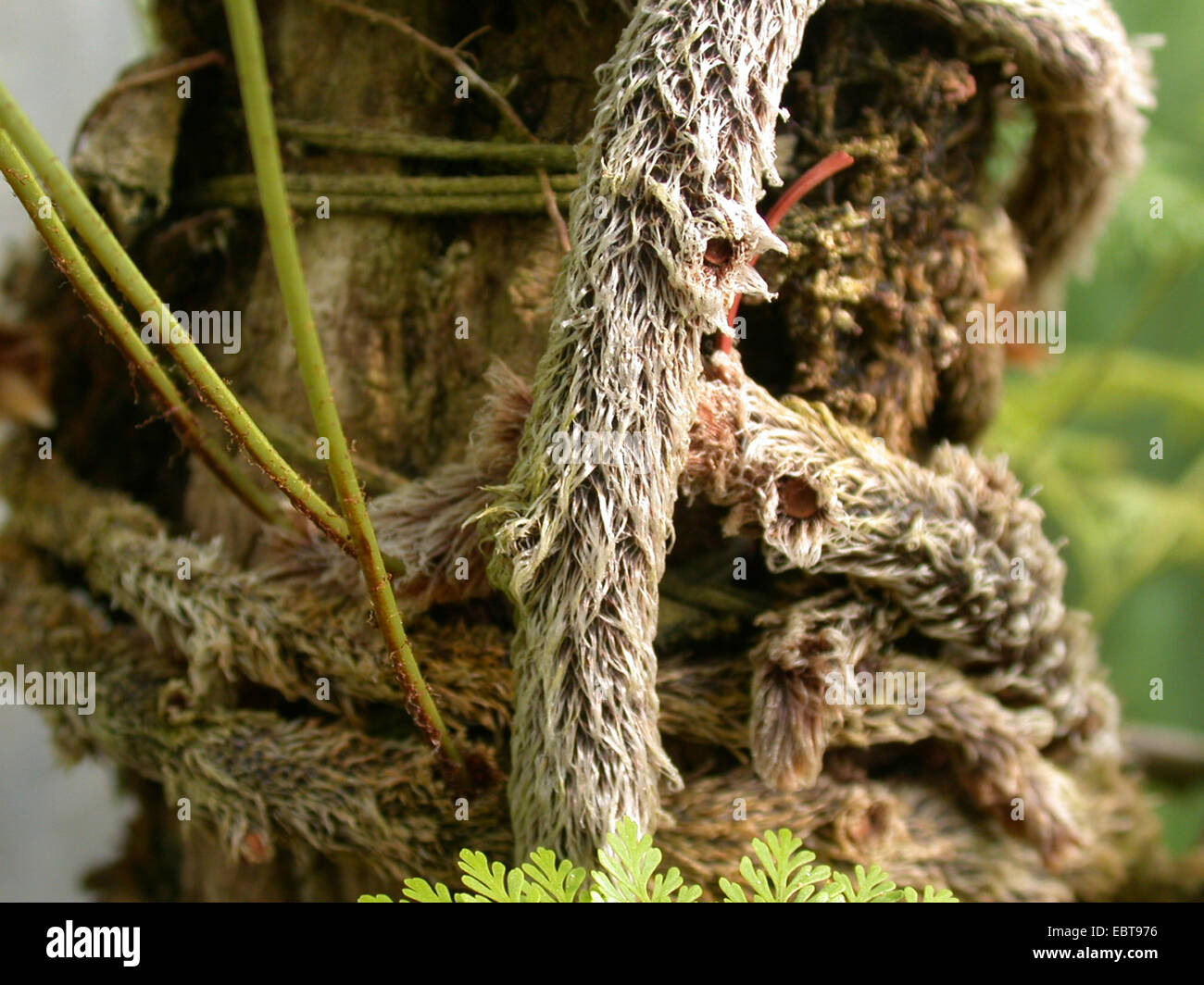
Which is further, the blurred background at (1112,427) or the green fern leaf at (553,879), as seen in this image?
the blurred background at (1112,427)

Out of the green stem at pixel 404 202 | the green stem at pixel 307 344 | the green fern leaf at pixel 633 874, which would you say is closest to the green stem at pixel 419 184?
the green stem at pixel 404 202

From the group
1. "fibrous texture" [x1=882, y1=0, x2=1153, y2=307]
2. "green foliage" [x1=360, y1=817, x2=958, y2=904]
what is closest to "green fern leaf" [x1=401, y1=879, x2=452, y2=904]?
"green foliage" [x1=360, y1=817, x2=958, y2=904]

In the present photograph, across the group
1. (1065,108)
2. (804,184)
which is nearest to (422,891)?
(804,184)

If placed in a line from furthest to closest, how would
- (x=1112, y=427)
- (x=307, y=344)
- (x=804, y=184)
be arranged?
(x=1112, y=427), (x=804, y=184), (x=307, y=344)

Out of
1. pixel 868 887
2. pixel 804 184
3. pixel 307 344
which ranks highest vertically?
pixel 804 184

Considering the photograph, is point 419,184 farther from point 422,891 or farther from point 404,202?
point 422,891

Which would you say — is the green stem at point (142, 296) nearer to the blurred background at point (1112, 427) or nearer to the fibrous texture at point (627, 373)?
the fibrous texture at point (627, 373)

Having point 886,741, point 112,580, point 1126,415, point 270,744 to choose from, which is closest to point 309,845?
point 270,744
